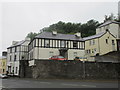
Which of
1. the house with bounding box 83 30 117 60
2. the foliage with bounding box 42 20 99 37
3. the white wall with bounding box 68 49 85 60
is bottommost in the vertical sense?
the white wall with bounding box 68 49 85 60

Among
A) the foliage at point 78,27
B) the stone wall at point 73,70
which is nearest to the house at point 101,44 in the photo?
the stone wall at point 73,70

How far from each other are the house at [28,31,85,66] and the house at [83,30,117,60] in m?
4.75

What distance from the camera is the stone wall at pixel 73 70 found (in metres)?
Answer: 25.4

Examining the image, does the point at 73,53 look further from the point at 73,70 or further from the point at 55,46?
the point at 73,70

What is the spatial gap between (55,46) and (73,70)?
1096cm

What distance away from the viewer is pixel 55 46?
35844 millimetres

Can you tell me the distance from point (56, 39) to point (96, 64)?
12517 mm

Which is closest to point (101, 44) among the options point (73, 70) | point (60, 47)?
point (60, 47)

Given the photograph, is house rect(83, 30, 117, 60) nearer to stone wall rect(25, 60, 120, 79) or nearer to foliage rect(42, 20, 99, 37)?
stone wall rect(25, 60, 120, 79)

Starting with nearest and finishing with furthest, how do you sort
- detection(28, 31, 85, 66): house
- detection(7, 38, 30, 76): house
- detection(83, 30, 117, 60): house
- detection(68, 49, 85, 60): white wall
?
detection(28, 31, 85, 66): house < detection(68, 49, 85, 60): white wall < detection(83, 30, 117, 60): house < detection(7, 38, 30, 76): house

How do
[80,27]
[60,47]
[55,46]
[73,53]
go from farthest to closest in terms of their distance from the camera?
[80,27]
[73,53]
[60,47]
[55,46]

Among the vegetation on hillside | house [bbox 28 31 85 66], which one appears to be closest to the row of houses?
house [bbox 28 31 85 66]

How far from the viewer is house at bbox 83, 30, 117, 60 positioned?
4025 cm

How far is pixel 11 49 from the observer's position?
4984cm
